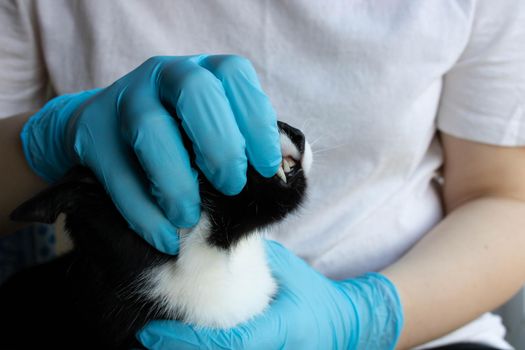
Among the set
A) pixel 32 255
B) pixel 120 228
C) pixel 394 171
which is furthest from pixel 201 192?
pixel 32 255

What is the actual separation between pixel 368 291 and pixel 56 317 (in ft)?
1.57

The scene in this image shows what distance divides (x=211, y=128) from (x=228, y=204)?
0.31 ft

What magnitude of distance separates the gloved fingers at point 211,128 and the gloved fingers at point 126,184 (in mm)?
75

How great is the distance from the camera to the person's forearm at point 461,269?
0.86m

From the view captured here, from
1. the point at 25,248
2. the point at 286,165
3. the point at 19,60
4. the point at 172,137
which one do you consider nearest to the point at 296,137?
the point at 286,165

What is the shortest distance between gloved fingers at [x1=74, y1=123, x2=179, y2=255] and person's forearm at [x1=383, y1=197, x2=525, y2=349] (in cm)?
47

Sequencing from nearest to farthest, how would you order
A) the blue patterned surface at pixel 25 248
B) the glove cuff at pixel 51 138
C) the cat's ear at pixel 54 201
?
the cat's ear at pixel 54 201 < the glove cuff at pixel 51 138 < the blue patterned surface at pixel 25 248

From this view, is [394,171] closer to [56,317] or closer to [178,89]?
[178,89]

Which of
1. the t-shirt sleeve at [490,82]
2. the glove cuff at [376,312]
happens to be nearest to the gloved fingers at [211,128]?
the glove cuff at [376,312]

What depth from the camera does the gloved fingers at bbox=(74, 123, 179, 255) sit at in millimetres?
554

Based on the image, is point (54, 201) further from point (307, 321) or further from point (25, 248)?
point (25, 248)

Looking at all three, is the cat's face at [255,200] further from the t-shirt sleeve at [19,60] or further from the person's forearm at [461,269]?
the t-shirt sleeve at [19,60]

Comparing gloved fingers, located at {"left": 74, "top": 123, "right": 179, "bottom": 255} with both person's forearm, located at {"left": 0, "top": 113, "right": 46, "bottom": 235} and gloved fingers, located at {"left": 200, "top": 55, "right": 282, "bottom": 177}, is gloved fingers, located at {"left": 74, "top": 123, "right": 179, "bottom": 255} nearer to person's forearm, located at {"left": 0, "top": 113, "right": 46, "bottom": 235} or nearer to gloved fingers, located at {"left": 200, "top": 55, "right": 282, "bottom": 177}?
gloved fingers, located at {"left": 200, "top": 55, "right": 282, "bottom": 177}

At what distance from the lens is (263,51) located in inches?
33.9
